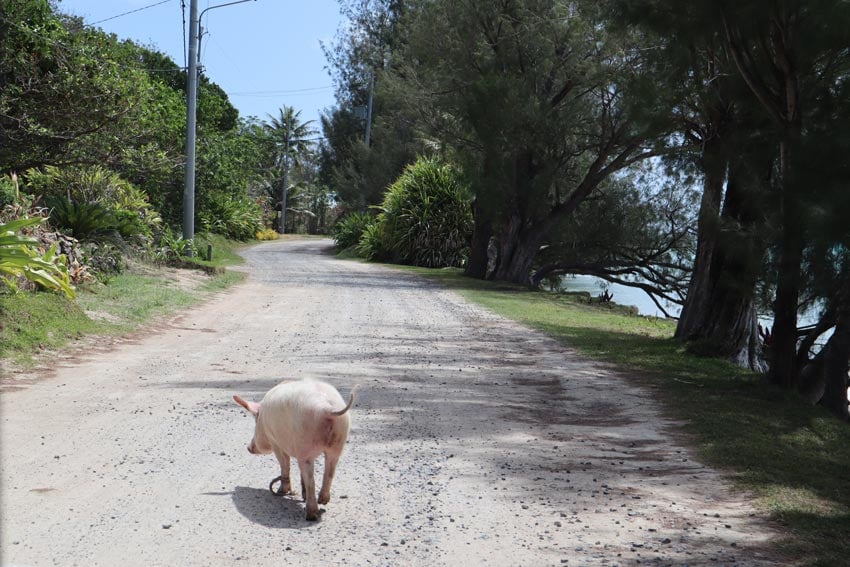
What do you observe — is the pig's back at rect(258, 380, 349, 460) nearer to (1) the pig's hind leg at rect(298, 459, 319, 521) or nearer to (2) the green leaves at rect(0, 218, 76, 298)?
(1) the pig's hind leg at rect(298, 459, 319, 521)

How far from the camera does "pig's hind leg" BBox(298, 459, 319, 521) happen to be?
16.1 ft

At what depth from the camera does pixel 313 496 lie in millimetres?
5000

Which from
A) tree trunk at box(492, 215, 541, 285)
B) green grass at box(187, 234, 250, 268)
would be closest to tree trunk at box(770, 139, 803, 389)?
green grass at box(187, 234, 250, 268)

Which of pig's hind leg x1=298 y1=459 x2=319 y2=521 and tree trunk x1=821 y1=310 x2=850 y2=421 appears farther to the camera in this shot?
tree trunk x1=821 y1=310 x2=850 y2=421

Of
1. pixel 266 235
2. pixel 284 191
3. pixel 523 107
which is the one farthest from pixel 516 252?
pixel 284 191

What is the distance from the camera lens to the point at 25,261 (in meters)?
11.8

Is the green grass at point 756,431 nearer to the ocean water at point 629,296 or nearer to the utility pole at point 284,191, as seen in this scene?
the ocean water at point 629,296

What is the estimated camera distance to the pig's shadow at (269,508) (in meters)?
4.97

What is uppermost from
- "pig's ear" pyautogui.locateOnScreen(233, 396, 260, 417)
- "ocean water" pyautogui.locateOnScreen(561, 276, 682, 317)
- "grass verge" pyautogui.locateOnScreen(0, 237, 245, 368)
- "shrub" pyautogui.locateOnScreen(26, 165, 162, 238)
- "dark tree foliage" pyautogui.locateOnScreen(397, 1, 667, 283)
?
"dark tree foliage" pyautogui.locateOnScreen(397, 1, 667, 283)

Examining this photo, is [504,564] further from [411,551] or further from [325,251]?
[325,251]

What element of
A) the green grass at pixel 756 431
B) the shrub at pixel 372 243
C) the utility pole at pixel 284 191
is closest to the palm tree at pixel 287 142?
the utility pole at pixel 284 191

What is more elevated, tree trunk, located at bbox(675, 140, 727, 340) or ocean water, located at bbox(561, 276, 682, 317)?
tree trunk, located at bbox(675, 140, 727, 340)

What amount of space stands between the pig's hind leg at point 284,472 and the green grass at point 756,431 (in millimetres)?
2801

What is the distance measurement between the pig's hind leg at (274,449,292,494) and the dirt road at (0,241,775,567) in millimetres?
91
